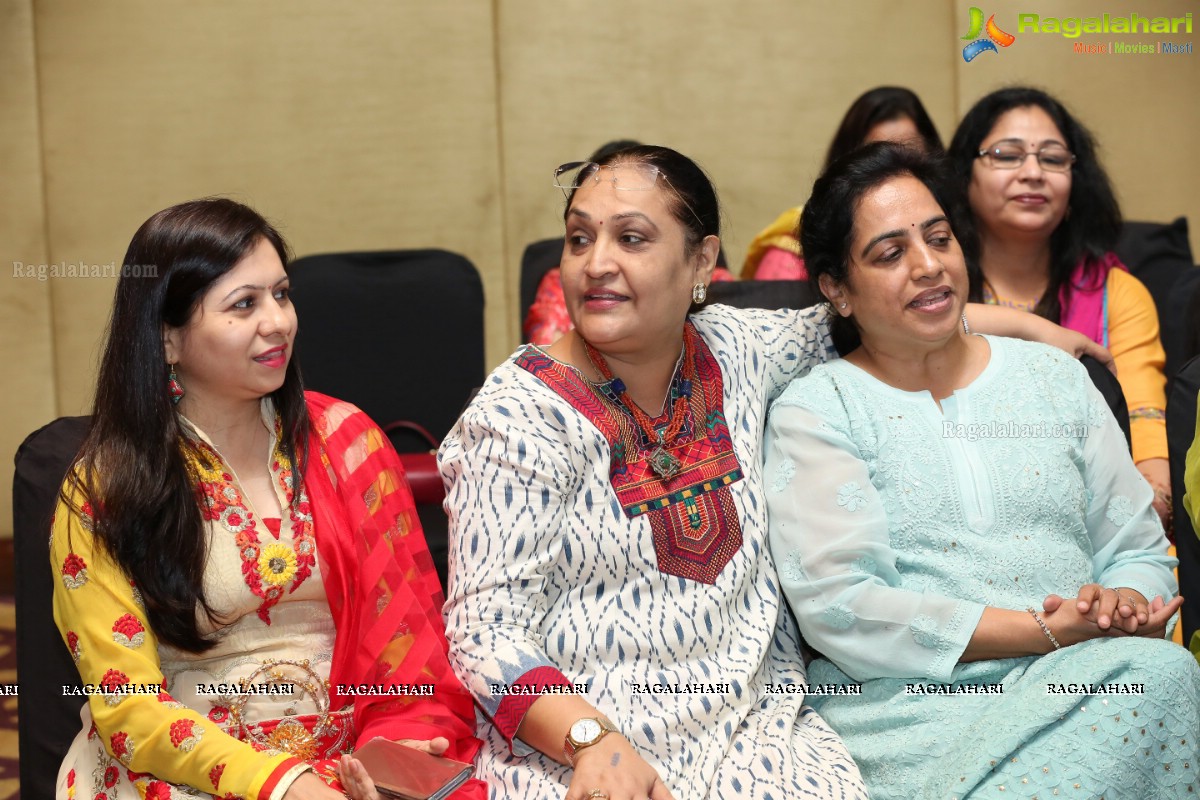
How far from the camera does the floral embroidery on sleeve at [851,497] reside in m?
1.80

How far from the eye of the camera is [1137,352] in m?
2.67

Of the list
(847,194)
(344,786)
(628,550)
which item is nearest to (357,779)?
(344,786)

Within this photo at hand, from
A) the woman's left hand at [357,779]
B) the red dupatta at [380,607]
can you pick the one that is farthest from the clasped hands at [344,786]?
the red dupatta at [380,607]

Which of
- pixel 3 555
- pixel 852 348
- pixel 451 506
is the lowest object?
pixel 3 555

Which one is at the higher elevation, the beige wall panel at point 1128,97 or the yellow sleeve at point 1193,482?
the beige wall panel at point 1128,97

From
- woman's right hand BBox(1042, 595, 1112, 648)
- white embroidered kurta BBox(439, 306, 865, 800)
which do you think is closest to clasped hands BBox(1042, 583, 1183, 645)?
woman's right hand BBox(1042, 595, 1112, 648)

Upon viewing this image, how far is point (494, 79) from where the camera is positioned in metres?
3.93

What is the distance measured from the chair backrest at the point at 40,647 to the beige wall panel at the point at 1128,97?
3.46 meters

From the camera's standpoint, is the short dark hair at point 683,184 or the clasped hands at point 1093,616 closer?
the clasped hands at point 1093,616

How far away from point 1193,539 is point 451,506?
4.25 ft

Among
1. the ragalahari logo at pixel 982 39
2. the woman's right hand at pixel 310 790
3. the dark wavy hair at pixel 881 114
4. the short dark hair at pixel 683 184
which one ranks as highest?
the ragalahari logo at pixel 982 39

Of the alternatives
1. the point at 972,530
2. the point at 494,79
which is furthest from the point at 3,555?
the point at 972,530

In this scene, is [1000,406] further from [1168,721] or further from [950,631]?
[1168,721]

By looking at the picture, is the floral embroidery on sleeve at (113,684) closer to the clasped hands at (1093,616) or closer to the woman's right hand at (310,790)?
the woman's right hand at (310,790)
